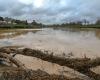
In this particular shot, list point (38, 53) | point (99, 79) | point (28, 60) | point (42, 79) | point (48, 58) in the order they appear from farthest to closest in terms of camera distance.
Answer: point (28, 60) < point (38, 53) < point (48, 58) < point (99, 79) < point (42, 79)

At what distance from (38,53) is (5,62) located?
189 centimetres

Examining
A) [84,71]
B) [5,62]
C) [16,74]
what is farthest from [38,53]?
[16,74]

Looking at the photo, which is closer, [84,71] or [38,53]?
[84,71]

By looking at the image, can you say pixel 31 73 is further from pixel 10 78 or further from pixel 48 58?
pixel 48 58

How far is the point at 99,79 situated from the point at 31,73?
2.51 metres

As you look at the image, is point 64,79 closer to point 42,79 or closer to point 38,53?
point 42,79

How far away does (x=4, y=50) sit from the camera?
40.3 feet

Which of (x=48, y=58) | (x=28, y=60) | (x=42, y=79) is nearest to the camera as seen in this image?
(x=42, y=79)

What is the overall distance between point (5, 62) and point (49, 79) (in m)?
5.68

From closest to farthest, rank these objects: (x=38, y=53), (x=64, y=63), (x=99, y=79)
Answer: (x=99, y=79) → (x=64, y=63) → (x=38, y=53)

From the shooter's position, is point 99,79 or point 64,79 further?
point 99,79

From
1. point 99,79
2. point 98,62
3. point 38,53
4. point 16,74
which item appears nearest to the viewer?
point 16,74

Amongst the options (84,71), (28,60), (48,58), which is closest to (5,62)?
(28,60)

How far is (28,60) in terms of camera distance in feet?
42.5
